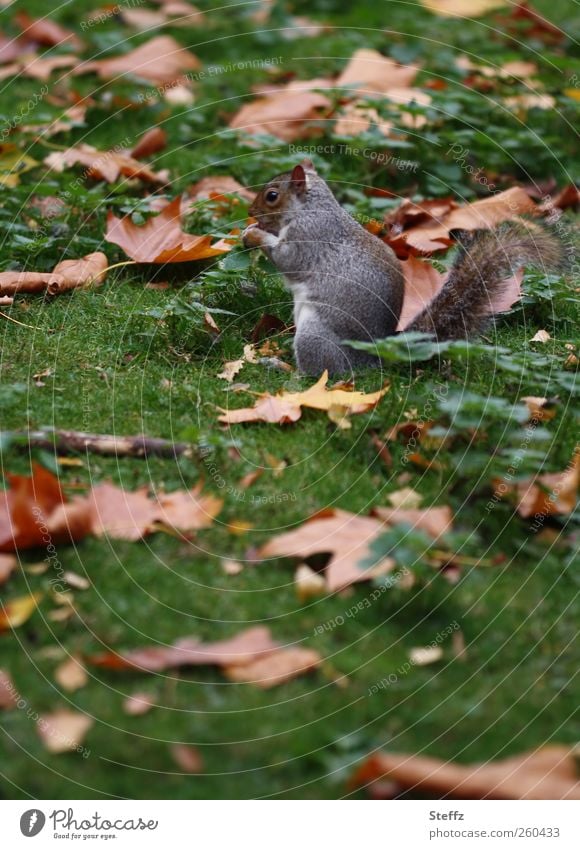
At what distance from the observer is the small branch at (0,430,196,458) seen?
9.09 feet

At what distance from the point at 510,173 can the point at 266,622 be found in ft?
10.4

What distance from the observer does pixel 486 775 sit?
6.20 feet

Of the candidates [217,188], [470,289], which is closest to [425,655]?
[470,289]

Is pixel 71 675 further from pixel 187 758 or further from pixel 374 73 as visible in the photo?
pixel 374 73

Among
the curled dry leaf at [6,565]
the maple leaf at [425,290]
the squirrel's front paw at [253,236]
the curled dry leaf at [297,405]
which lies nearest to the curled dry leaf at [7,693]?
the curled dry leaf at [6,565]

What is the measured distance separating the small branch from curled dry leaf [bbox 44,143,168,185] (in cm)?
186

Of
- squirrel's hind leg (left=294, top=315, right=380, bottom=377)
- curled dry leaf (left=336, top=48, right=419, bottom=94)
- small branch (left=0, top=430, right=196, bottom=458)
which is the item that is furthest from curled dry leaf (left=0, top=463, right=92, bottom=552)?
curled dry leaf (left=336, top=48, right=419, bottom=94)

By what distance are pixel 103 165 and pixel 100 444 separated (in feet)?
6.49

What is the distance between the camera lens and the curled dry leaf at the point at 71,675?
2045mm

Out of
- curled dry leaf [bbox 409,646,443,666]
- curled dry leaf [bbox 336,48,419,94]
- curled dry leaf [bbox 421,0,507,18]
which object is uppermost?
curled dry leaf [bbox 421,0,507,18]

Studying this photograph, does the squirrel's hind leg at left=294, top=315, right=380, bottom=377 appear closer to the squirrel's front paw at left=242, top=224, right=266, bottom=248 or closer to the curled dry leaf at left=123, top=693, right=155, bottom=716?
the squirrel's front paw at left=242, top=224, right=266, bottom=248

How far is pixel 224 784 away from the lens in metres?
1.87

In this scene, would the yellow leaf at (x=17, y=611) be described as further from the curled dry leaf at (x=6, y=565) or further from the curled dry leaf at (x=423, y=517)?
the curled dry leaf at (x=423, y=517)
